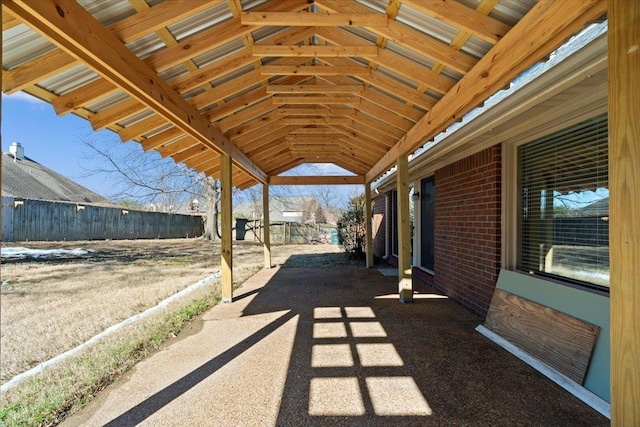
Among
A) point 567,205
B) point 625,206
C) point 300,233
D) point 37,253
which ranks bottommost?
point 37,253

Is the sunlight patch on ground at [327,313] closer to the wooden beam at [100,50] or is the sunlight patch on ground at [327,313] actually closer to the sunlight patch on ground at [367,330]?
the sunlight patch on ground at [367,330]

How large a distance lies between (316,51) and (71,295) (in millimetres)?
5752

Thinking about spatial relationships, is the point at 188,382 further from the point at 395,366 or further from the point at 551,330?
the point at 551,330

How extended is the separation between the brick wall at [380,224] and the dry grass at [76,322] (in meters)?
4.26

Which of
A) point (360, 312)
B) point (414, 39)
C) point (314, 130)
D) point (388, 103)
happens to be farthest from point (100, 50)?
point (314, 130)

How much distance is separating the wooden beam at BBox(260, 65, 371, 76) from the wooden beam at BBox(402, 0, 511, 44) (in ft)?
4.47

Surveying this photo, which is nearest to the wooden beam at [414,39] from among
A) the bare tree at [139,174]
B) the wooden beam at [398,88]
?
the wooden beam at [398,88]

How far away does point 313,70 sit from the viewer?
3652 millimetres

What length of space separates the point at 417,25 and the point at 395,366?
2.89m

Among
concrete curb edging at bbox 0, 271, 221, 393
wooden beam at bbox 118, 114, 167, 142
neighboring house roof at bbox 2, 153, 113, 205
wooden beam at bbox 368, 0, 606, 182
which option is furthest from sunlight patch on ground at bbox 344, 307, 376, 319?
neighboring house roof at bbox 2, 153, 113, 205

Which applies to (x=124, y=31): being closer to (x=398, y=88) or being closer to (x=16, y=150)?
(x=398, y=88)

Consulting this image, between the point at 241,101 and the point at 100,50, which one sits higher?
the point at 241,101

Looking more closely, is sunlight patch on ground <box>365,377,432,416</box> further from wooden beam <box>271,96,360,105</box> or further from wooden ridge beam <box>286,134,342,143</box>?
wooden ridge beam <box>286,134,342,143</box>

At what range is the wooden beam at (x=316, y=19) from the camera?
2.68 metres
